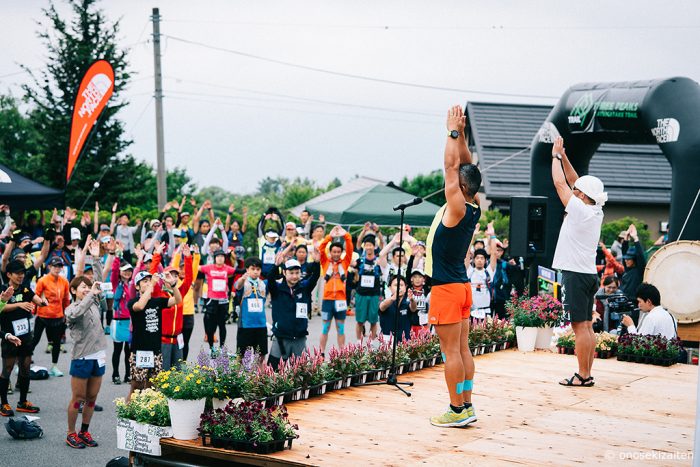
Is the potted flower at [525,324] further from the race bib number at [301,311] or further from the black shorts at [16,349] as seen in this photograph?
the black shorts at [16,349]

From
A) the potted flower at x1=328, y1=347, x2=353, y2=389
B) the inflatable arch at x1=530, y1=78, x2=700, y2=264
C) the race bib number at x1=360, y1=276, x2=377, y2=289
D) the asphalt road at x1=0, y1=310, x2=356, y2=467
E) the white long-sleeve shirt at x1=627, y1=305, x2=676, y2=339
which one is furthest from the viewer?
the race bib number at x1=360, y1=276, x2=377, y2=289

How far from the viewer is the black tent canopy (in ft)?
37.4

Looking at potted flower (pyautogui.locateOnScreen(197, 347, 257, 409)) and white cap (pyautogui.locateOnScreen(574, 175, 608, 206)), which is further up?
white cap (pyautogui.locateOnScreen(574, 175, 608, 206))

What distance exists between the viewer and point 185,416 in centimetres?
676

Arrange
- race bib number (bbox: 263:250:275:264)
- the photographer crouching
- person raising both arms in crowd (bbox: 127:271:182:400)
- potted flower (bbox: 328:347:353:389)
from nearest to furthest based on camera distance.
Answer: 1. potted flower (bbox: 328:347:353:389)
2. person raising both arms in crowd (bbox: 127:271:182:400)
3. the photographer crouching
4. race bib number (bbox: 263:250:275:264)

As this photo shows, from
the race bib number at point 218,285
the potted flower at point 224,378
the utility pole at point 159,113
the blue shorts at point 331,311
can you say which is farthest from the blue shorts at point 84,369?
the utility pole at point 159,113

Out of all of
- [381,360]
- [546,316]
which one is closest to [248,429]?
[381,360]

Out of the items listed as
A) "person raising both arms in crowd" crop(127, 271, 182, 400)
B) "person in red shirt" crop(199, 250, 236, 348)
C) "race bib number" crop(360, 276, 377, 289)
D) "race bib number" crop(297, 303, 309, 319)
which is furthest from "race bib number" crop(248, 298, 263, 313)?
"race bib number" crop(360, 276, 377, 289)

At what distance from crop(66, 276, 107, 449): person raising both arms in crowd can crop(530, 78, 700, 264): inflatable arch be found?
740cm

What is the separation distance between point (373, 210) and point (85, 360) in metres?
11.9

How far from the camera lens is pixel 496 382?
9055 millimetres

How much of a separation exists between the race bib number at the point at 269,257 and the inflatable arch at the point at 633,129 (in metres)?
5.06

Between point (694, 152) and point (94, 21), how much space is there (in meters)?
28.3

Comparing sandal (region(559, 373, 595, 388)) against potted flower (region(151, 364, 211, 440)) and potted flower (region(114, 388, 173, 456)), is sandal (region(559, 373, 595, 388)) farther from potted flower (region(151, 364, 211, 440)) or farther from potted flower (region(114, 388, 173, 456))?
potted flower (region(114, 388, 173, 456))
